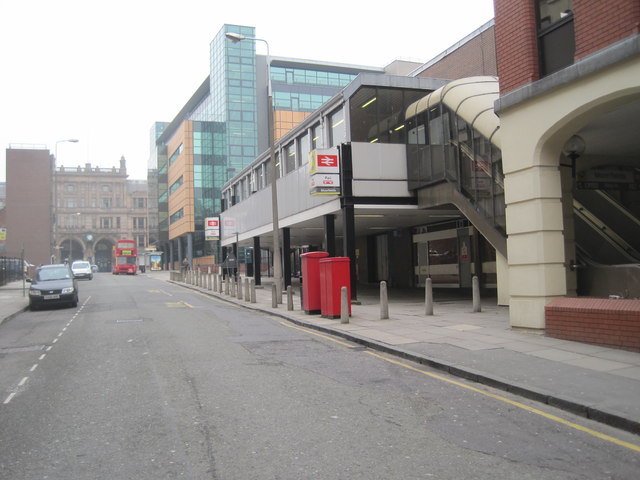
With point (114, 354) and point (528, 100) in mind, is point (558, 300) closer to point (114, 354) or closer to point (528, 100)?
point (528, 100)

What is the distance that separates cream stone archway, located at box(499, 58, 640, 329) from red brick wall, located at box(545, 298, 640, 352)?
1.37ft

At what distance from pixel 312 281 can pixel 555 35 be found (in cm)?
860

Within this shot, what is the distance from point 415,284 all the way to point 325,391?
2053 centimetres

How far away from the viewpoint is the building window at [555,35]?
9.70 meters

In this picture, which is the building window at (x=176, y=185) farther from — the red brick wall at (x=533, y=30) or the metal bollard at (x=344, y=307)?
the red brick wall at (x=533, y=30)

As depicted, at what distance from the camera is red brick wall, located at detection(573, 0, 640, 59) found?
26.4 feet

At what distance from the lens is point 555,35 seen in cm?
998

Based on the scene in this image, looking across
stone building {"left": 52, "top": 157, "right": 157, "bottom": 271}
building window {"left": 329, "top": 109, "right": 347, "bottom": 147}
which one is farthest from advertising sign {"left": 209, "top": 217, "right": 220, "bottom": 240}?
stone building {"left": 52, "top": 157, "right": 157, "bottom": 271}

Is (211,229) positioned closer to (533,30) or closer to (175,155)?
(533,30)

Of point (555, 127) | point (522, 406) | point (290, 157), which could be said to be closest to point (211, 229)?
point (290, 157)

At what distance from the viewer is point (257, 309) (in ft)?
59.0

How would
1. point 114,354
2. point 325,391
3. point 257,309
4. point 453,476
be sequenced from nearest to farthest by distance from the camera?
1. point 453,476
2. point 325,391
3. point 114,354
4. point 257,309

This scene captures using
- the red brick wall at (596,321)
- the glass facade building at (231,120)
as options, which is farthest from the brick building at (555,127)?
the glass facade building at (231,120)

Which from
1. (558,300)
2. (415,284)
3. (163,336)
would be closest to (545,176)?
(558,300)
